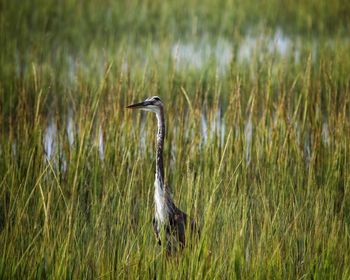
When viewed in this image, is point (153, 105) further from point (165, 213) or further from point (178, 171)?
point (178, 171)

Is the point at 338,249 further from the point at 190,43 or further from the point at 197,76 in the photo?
the point at 190,43

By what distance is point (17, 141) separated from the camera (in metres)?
5.07

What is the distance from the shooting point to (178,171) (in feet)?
16.1

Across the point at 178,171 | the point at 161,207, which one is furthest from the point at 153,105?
the point at 178,171

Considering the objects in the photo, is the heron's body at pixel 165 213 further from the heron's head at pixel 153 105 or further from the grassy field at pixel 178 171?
the grassy field at pixel 178 171

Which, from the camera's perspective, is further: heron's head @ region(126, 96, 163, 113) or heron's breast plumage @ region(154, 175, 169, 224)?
heron's head @ region(126, 96, 163, 113)

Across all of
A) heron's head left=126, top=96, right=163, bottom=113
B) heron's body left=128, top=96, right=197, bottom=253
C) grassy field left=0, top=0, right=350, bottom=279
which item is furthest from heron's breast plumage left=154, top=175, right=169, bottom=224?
heron's head left=126, top=96, right=163, bottom=113

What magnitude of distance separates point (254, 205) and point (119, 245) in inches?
51.6

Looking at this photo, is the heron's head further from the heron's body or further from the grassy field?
the grassy field

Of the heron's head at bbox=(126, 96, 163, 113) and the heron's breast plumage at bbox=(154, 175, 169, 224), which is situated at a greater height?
the heron's head at bbox=(126, 96, 163, 113)

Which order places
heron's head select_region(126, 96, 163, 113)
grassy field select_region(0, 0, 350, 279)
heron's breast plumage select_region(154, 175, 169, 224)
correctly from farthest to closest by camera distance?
heron's head select_region(126, 96, 163, 113)
heron's breast plumage select_region(154, 175, 169, 224)
grassy field select_region(0, 0, 350, 279)

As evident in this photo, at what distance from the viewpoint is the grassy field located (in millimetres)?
3572

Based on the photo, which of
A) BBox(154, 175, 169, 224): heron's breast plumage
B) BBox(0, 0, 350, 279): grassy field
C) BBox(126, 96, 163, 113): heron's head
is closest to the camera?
BBox(0, 0, 350, 279): grassy field

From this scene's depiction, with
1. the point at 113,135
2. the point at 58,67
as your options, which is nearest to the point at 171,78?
the point at 113,135
